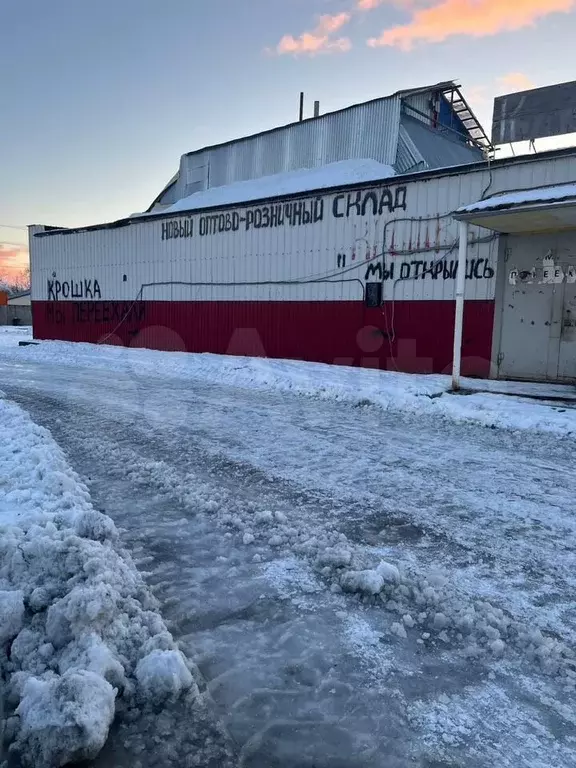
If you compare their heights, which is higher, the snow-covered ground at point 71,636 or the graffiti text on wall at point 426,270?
the graffiti text on wall at point 426,270

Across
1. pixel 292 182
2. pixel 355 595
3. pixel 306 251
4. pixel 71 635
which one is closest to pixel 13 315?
pixel 292 182

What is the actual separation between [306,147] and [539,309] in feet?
56.3

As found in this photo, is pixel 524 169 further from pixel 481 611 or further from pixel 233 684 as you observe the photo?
pixel 233 684

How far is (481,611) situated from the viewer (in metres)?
2.94

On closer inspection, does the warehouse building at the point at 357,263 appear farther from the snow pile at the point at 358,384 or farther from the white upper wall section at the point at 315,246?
the snow pile at the point at 358,384

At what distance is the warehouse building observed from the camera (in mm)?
10711

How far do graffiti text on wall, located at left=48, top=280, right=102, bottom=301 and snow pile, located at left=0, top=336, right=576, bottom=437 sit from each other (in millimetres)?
3840

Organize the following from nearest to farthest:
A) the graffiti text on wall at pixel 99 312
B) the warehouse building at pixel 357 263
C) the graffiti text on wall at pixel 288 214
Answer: the warehouse building at pixel 357 263, the graffiti text on wall at pixel 288 214, the graffiti text on wall at pixel 99 312

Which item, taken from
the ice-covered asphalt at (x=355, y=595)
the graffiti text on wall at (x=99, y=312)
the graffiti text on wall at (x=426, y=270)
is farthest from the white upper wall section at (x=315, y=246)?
the ice-covered asphalt at (x=355, y=595)

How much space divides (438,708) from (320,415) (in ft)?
20.1

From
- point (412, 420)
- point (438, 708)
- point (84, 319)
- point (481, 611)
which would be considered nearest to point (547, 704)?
point (438, 708)

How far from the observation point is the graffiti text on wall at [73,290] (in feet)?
67.8

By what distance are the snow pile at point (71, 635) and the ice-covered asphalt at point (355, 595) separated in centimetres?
15

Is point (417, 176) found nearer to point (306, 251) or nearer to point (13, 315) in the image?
point (306, 251)
